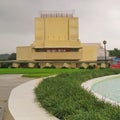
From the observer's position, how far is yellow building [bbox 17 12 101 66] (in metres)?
52.8

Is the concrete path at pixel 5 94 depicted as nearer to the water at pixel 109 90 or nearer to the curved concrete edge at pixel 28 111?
the curved concrete edge at pixel 28 111

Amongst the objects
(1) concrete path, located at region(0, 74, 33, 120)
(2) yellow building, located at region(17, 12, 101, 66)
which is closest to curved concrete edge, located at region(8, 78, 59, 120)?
(1) concrete path, located at region(0, 74, 33, 120)

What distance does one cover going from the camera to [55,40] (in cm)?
5422

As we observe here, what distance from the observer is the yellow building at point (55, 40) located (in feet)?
173

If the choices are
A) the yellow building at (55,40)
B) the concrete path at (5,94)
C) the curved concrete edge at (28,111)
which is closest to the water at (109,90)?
the curved concrete edge at (28,111)

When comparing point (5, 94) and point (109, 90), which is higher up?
point (5, 94)

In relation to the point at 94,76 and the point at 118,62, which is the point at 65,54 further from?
the point at 94,76

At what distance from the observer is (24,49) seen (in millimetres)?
54688

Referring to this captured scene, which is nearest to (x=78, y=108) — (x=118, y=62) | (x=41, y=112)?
(x=41, y=112)

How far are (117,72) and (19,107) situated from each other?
18803 mm

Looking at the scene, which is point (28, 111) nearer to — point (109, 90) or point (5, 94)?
point (5, 94)

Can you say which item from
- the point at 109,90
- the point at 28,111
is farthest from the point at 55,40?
the point at 28,111

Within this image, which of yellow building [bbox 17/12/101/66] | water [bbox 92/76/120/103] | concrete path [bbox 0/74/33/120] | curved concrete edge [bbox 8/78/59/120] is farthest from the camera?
yellow building [bbox 17/12/101/66]

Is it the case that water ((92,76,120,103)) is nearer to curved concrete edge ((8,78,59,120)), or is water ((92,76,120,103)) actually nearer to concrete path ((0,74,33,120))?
curved concrete edge ((8,78,59,120))
